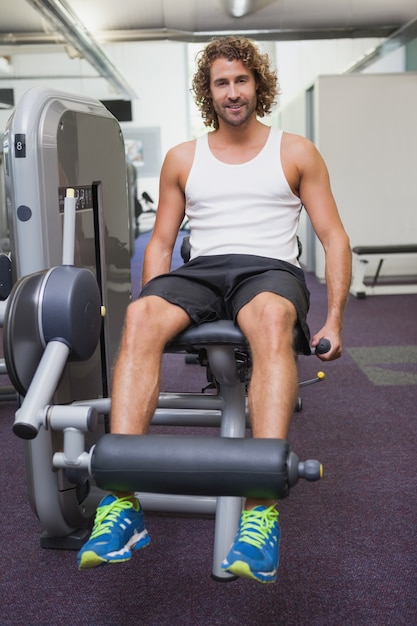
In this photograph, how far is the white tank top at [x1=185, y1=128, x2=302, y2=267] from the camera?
176 centimetres

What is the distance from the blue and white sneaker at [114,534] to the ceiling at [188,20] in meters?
5.57

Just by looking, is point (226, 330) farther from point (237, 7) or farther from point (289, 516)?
point (237, 7)

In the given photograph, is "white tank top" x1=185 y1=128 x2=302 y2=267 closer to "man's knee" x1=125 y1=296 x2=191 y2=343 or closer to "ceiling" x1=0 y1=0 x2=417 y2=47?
"man's knee" x1=125 y1=296 x2=191 y2=343

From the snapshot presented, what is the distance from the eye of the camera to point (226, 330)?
1.51 metres

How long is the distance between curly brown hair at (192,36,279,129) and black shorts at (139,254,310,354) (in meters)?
0.47

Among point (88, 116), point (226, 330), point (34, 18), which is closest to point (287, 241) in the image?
point (226, 330)

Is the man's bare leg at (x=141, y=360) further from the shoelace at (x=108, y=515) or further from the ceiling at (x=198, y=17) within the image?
the ceiling at (x=198, y=17)

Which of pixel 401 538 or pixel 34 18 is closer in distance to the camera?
pixel 401 538

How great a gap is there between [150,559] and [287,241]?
0.82 meters

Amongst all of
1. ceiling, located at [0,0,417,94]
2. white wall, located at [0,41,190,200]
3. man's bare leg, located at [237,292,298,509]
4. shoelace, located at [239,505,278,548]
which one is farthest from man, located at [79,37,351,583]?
white wall, located at [0,41,190,200]

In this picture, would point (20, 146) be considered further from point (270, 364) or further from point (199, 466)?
point (199, 466)

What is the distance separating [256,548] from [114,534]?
0.23 meters

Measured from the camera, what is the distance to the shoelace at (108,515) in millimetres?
1174

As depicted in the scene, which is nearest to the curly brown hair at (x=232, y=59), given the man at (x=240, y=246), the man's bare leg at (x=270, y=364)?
the man at (x=240, y=246)
